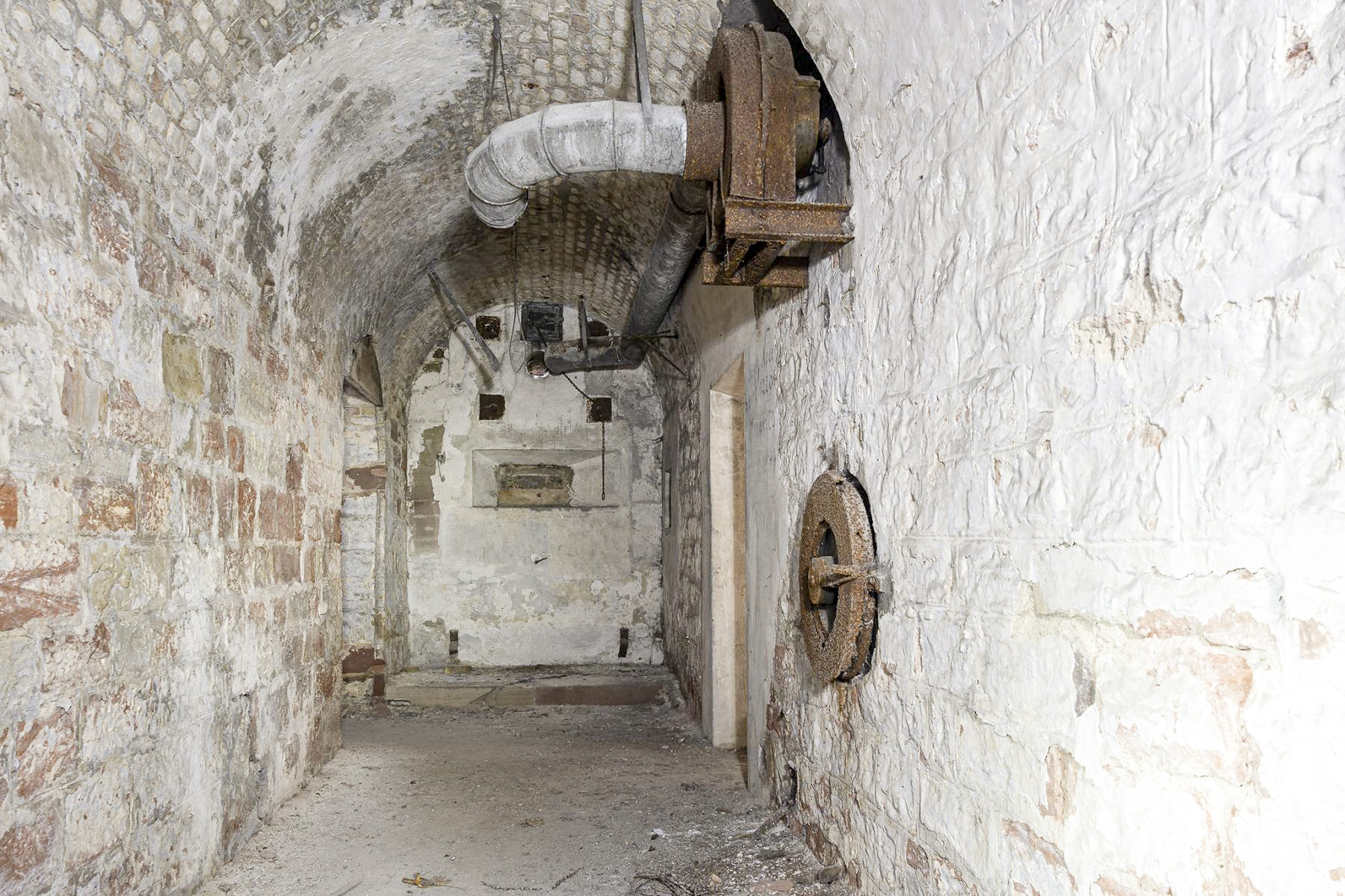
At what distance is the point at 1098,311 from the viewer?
1616mm

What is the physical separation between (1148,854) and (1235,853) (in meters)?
0.20

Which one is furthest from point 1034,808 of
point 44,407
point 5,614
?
point 44,407

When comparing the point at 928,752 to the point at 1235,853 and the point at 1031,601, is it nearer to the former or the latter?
the point at 1031,601

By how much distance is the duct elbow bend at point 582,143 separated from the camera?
10.9 feet

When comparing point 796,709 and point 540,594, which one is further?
point 540,594

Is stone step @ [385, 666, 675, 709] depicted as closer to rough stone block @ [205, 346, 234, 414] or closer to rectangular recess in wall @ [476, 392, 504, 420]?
rectangular recess in wall @ [476, 392, 504, 420]

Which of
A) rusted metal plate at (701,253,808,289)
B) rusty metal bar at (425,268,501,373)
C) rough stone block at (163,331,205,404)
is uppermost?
rusty metal bar at (425,268,501,373)

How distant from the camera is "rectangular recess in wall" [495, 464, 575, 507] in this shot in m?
9.20

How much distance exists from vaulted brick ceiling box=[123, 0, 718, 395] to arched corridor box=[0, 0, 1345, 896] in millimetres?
24

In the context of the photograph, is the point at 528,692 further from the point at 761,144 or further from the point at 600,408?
the point at 761,144

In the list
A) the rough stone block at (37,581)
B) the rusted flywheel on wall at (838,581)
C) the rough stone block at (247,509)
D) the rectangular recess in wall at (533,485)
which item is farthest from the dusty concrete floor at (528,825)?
the rectangular recess in wall at (533,485)

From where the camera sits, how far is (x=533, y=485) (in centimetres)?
925

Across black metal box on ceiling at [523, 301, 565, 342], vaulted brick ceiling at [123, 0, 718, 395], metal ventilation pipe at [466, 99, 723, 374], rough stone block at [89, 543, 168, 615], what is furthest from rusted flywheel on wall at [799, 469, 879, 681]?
black metal box on ceiling at [523, 301, 565, 342]

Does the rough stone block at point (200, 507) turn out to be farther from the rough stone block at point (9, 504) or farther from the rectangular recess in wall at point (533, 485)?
the rectangular recess in wall at point (533, 485)
